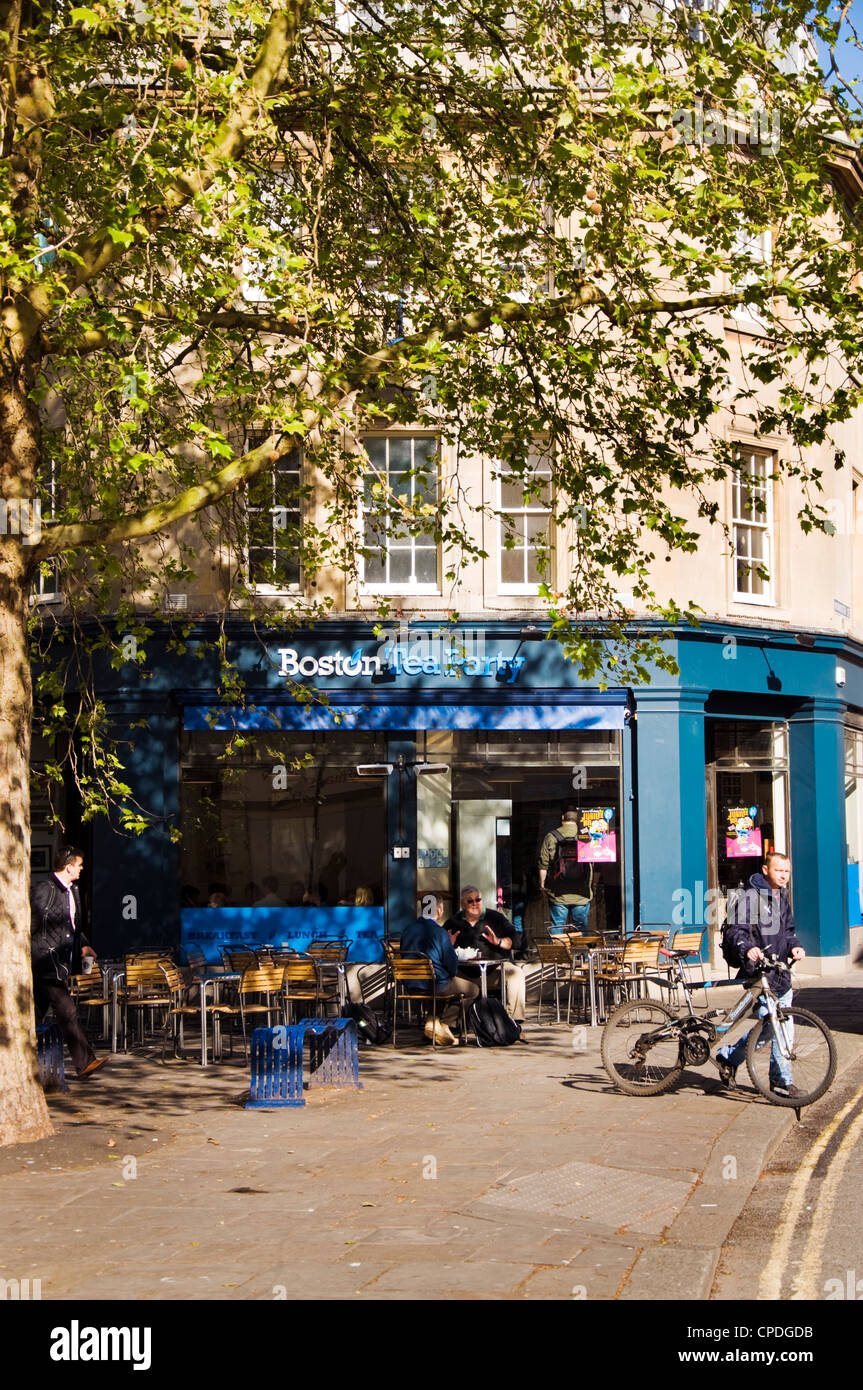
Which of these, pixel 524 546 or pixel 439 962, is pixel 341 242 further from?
pixel 524 546

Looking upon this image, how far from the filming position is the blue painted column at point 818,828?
20734mm

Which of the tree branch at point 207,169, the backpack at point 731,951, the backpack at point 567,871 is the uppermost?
the tree branch at point 207,169

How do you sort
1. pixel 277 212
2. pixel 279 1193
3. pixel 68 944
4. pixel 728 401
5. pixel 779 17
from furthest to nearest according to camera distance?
pixel 728 401, pixel 277 212, pixel 68 944, pixel 779 17, pixel 279 1193

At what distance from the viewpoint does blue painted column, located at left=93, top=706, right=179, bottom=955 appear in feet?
60.8

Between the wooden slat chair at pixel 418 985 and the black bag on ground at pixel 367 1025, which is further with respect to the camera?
the black bag on ground at pixel 367 1025

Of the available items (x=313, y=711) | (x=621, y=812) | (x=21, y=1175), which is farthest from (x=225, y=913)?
(x=21, y=1175)

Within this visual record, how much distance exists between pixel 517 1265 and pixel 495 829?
1283cm

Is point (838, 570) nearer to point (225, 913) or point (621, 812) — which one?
point (621, 812)

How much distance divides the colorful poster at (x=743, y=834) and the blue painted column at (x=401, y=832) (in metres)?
4.41

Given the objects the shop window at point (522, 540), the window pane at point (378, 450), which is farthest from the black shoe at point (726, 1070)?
the window pane at point (378, 450)

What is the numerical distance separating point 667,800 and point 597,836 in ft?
3.25

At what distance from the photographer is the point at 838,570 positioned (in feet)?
71.5

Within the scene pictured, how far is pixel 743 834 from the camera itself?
2039cm

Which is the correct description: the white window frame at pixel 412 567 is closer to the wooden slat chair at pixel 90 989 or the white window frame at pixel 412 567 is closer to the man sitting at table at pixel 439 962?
the man sitting at table at pixel 439 962
